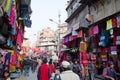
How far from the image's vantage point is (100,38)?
68.0ft

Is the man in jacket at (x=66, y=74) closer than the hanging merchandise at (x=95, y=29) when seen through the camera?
Yes

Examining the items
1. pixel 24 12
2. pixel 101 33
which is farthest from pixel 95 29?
pixel 24 12

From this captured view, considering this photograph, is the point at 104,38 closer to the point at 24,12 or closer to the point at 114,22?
the point at 114,22

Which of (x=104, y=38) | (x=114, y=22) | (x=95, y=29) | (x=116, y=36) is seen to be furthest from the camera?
(x=95, y=29)

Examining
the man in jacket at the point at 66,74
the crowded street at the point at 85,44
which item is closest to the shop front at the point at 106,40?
the crowded street at the point at 85,44

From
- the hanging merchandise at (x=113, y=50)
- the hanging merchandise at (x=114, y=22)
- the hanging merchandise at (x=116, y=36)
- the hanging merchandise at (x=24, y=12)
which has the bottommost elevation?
the hanging merchandise at (x=113, y=50)

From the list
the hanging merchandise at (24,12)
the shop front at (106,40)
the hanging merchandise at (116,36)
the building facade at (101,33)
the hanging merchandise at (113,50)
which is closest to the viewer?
the hanging merchandise at (116,36)

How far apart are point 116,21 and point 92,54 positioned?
23.8 ft

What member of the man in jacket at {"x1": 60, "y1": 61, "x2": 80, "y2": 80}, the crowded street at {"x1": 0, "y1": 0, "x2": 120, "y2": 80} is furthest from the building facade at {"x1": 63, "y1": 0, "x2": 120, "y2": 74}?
the man in jacket at {"x1": 60, "y1": 61, "x2": 80, "y2": 80}

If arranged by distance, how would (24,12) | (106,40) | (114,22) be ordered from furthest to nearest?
(24,12), (106,40), (114,22)

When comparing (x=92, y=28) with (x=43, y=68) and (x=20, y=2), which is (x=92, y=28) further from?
(x=43, y=68)

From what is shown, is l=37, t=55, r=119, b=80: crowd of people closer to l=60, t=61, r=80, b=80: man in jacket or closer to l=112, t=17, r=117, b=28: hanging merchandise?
l=60, t=61, r=80, b=80: man in jacket

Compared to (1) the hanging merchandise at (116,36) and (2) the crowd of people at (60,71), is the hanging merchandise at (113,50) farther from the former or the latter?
(2) the crowd of people at (60,71)

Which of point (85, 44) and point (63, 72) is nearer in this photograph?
point (63, 72)
